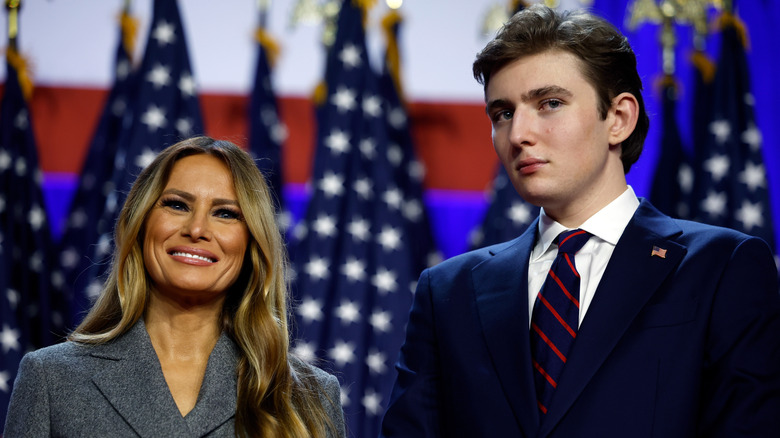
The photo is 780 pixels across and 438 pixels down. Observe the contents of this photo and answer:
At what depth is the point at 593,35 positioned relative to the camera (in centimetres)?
196

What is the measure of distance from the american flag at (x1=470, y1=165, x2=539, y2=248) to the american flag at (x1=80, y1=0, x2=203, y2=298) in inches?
61.7

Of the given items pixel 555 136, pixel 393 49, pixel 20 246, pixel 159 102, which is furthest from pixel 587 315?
pixel 20 246

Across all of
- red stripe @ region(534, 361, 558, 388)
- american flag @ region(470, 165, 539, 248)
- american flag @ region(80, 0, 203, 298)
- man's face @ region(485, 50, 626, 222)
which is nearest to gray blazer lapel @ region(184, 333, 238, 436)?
red stripe @ region(534, 361, 558, 388)

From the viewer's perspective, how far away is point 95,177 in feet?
14.0

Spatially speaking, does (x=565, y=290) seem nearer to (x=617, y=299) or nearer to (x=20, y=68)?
(x=617, y=299)

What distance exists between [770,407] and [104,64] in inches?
161

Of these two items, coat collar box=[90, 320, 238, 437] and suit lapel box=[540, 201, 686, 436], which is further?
coat collar box=[90, 320, 238, 437]

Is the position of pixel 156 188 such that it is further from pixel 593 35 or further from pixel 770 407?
pixel 770 407

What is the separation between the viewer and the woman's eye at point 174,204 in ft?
7.11

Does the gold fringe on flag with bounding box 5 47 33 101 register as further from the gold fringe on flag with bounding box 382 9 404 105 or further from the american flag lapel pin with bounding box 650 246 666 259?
the american flag lapel pin with bounding box 650 246 666 259

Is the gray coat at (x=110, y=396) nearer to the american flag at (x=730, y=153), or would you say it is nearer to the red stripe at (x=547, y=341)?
the red stripe at (x=547, y=341)

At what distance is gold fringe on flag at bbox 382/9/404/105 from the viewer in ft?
14.2

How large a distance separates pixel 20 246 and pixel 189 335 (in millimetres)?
2395

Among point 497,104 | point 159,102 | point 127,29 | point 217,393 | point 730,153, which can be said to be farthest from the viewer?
point 127,29
